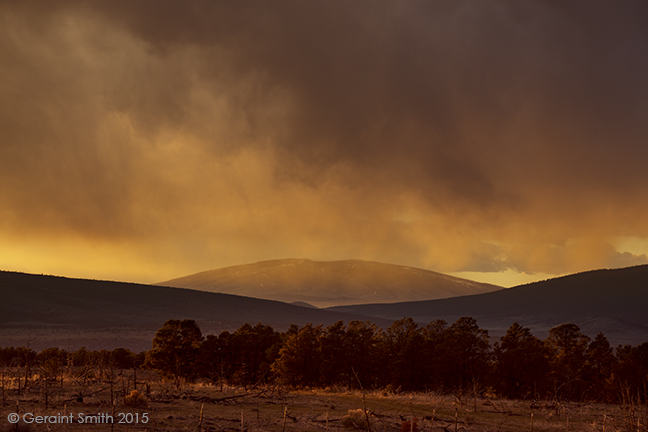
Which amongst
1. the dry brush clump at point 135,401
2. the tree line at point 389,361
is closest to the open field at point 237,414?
the dry brush clump at point 135,401

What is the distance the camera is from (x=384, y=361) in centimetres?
6119

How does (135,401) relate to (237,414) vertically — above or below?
above

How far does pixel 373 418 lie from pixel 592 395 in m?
58.7

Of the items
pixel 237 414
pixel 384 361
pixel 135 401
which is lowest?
pixel 384 361

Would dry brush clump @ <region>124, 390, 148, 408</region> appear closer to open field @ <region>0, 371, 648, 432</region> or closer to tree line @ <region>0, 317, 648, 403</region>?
open field @ <region>0, 371, 648, 432</region>

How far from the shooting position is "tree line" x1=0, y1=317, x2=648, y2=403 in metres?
57.9

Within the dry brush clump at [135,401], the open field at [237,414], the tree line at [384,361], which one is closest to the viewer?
the open field at [237,414]

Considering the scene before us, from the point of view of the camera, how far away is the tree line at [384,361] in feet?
190

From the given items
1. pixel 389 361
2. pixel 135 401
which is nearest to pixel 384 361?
pixel 389 361

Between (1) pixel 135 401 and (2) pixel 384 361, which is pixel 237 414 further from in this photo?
(2) pixel 384 361

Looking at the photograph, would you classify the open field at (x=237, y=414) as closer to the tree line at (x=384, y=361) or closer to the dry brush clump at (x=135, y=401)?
the dry brush clump at (x=135, y=401)

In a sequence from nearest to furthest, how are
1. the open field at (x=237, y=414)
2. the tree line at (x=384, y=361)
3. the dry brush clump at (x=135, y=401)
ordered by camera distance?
the open field at (x=237, y=414) < the dry brush clump at (x=135, y=401) < the tree line at (x=384, y=361)

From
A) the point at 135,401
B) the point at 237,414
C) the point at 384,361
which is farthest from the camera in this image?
the point at 384,361

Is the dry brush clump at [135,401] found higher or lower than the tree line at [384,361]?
higher
